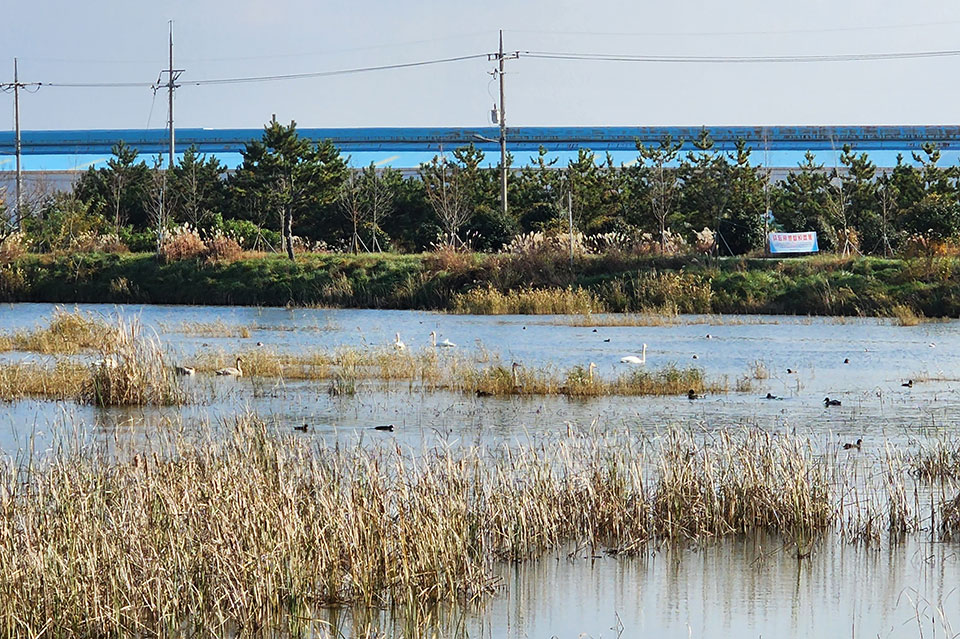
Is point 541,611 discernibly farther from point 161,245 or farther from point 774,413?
point 161,245

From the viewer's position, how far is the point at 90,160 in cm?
6862

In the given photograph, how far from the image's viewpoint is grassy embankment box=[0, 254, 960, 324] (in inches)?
1292

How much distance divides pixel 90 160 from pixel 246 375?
53553mm

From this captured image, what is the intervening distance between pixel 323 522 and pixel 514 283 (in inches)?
1108

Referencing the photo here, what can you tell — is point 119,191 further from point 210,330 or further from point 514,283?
point 210,330

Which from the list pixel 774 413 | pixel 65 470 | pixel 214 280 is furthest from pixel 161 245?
pixel 65 470

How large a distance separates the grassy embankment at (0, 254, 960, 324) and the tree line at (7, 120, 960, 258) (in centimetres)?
356

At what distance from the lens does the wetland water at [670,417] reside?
26.2ft

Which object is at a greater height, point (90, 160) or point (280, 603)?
point (90, 160)

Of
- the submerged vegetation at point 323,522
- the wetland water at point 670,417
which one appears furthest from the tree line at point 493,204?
the submerged vegetation at point 323,522

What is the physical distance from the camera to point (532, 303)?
107 feet

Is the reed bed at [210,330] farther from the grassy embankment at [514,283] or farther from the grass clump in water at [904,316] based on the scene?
the grass clump in water at [904,316]

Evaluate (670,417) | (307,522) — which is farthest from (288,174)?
(307,522)

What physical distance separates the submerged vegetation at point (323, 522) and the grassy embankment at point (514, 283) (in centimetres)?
2100
